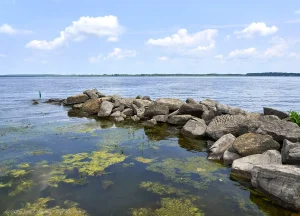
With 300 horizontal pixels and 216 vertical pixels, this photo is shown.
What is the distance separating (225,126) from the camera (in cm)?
1517

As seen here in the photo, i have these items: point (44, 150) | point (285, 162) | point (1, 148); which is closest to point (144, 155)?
point (44, 150)

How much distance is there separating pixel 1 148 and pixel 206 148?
37.6 feet

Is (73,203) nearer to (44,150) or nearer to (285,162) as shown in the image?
(44,150)

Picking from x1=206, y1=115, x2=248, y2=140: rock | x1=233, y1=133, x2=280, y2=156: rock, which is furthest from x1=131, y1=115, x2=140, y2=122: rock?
x1=233, y1=133, x2=280, y2=156: rock

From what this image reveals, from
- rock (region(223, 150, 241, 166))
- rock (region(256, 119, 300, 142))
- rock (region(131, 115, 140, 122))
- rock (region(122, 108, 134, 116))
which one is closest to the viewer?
rock (region(223, 150, 241, 166))

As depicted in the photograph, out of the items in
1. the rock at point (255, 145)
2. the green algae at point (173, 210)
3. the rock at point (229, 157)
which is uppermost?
the rock at point (255, 145)

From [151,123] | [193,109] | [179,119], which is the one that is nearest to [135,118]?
[151,123]

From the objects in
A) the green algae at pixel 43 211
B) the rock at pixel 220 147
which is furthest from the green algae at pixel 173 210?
the rock at pixel 220 147

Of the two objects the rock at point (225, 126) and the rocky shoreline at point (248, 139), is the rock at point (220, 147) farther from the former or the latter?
the rock at point (225, 126)

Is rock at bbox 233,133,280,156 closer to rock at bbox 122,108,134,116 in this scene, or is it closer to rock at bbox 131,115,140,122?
rock at bbox 131,115,140,122

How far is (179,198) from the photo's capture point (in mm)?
8602

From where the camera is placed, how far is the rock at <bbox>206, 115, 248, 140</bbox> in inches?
586

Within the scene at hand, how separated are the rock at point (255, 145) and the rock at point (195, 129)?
4335 mm

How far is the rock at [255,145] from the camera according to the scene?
11.5m
